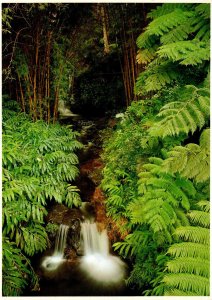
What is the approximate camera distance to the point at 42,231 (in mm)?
4445

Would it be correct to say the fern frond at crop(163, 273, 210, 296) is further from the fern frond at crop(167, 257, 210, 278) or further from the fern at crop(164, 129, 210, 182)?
the fern at crop(164, 129, 210, 182)

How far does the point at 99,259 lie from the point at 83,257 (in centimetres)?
27

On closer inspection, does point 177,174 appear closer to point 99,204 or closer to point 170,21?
point 170,21

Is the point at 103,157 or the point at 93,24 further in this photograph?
the point at 93,24

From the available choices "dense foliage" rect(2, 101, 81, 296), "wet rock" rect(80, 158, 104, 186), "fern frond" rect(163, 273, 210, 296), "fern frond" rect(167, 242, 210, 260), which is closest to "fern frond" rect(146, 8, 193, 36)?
"fern frond" rect(167, 242, 210, 260)

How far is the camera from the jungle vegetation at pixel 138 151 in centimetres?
283

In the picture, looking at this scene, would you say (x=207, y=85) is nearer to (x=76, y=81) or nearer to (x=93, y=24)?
(x=93, y=24)

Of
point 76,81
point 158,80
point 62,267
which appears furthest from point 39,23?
point 76,81

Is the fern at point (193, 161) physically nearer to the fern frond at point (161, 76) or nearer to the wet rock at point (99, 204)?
the fern frond at point (161, 76)

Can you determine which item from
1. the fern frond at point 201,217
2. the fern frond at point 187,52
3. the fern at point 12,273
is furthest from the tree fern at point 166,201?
the fern at point 12,273

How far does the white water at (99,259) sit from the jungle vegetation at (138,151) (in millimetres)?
246

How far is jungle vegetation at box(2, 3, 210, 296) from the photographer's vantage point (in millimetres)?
2826

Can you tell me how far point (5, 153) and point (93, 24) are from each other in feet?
24.6

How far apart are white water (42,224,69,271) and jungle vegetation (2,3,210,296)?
27 centimetres
